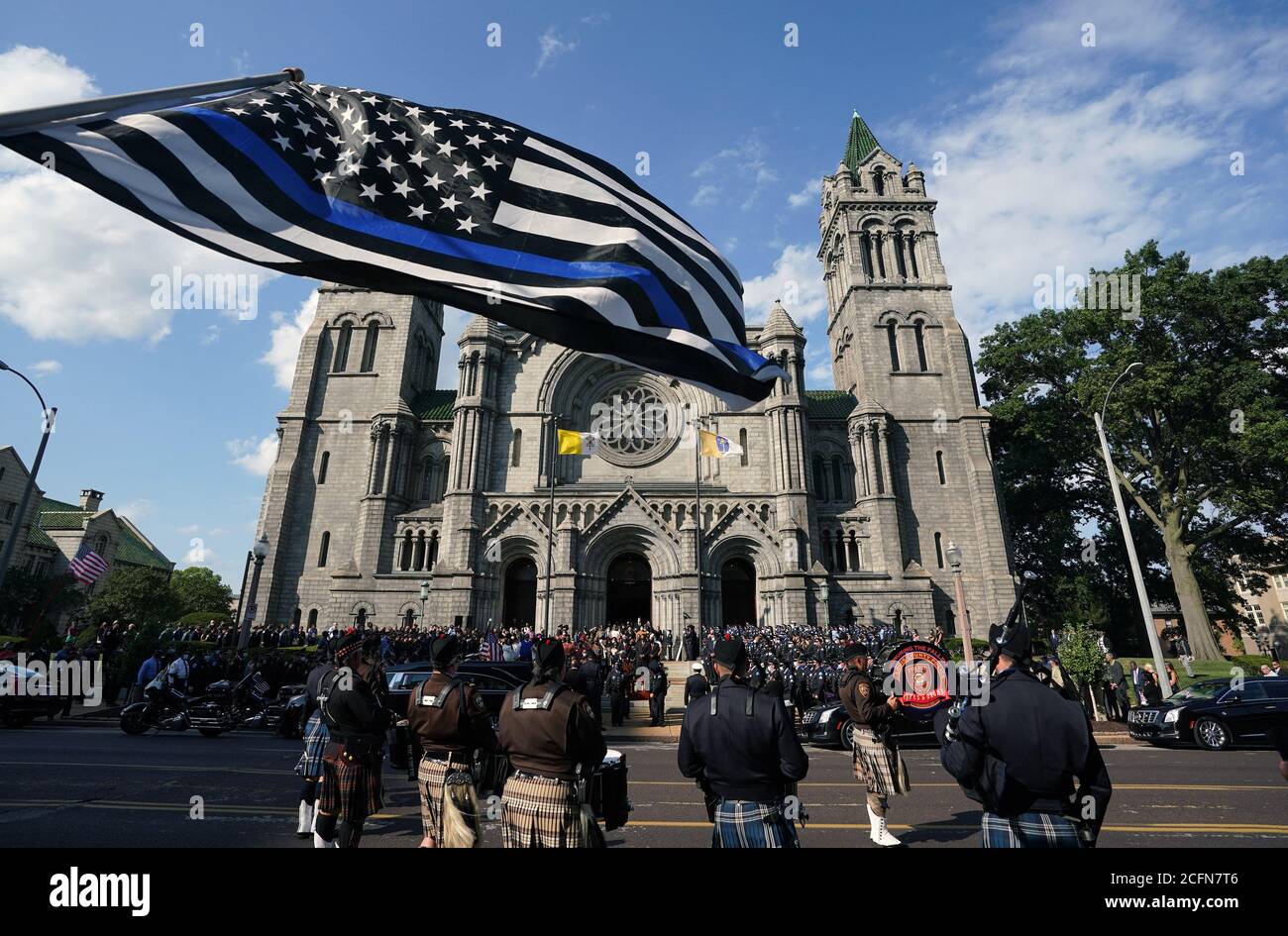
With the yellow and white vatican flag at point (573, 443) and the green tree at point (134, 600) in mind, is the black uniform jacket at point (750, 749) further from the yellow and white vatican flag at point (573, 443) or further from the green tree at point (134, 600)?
the green tree at point (134, 600)

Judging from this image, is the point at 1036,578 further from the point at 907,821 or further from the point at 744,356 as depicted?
the point at 744,356

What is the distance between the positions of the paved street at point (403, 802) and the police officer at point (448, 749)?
67.4 inches

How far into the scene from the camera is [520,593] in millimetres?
32188

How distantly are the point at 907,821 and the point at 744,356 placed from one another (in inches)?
235

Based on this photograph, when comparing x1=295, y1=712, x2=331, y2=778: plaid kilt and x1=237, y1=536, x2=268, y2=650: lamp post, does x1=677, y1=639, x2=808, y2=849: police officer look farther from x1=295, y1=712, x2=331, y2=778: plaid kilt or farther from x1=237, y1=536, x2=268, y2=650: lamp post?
x1=237, y1=536, x2=268, y2=650: lamp post

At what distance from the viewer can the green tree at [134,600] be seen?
42.6m

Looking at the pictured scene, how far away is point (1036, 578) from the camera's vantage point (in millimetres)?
40562

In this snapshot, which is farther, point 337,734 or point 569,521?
point 569,521

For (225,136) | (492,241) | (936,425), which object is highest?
(936,425)

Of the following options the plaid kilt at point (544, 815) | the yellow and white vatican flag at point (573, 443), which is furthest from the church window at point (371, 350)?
the plaid kilt at point (544, 815)

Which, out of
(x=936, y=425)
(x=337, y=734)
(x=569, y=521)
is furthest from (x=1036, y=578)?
(x=337, y=734)

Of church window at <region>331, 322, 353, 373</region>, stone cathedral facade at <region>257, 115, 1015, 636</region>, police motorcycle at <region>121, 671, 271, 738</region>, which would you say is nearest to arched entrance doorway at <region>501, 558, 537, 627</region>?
stone cathedral facade at <region>257, 115, 1015, 636</region>

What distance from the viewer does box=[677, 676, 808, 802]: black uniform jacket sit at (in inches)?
151
